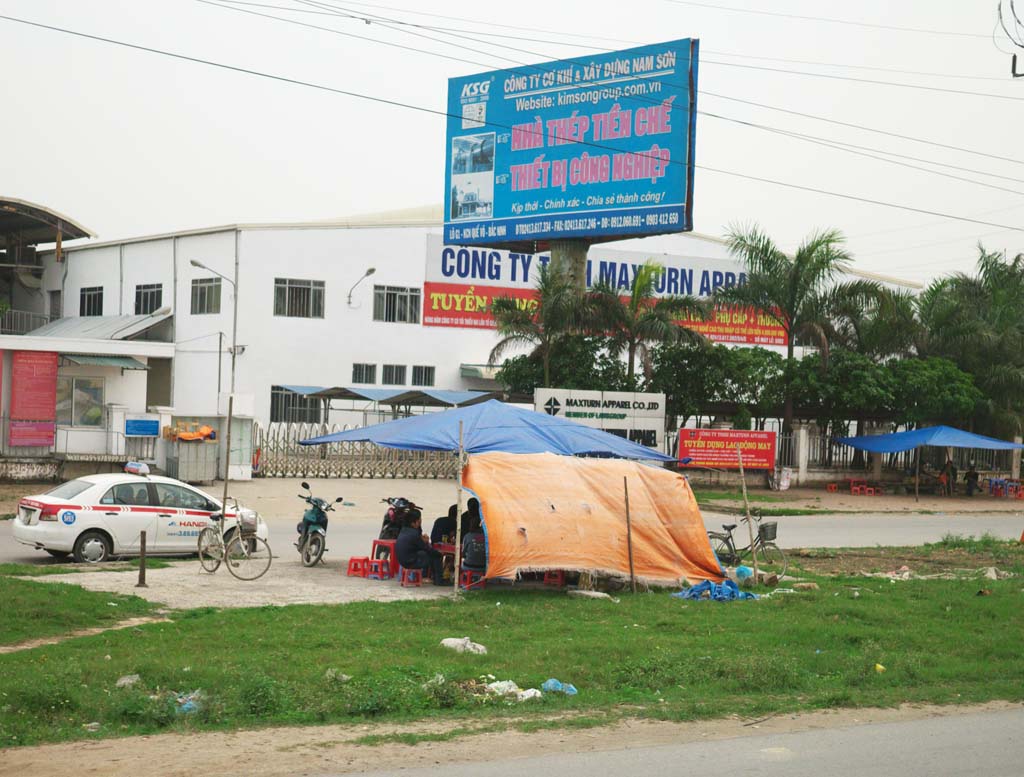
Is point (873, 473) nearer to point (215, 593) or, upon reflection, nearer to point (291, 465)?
point (291, 465)

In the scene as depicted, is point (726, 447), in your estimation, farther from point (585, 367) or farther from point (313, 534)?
point (313, 534)

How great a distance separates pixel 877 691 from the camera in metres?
10.7

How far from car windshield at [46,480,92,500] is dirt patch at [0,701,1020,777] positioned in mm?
10912

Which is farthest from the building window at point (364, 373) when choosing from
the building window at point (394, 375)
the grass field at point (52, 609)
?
the grass field at point (52, 609)

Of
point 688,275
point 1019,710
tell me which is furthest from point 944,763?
point 688,275

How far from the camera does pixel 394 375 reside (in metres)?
51.0

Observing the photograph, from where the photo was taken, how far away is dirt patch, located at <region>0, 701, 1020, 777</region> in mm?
7613

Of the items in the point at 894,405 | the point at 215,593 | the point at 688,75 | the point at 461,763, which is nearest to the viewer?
the point at 461,763

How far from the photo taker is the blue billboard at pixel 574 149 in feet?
117

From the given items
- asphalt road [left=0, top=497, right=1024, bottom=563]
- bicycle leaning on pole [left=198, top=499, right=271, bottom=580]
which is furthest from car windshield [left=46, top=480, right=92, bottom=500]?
bicycle leaning on pole [left=198, top=499, right=271, bottom=580]

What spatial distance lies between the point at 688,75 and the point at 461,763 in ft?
99.0

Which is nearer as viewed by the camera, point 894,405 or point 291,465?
point 291,465

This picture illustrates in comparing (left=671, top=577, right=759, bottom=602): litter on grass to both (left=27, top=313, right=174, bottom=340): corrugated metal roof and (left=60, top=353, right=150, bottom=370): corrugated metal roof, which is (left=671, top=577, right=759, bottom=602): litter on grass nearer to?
(left=60, top=353, right=150, bottom=370): corrugated metal roof

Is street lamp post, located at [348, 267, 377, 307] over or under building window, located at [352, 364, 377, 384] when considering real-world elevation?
over
